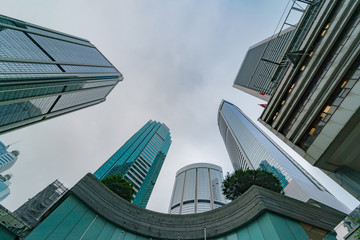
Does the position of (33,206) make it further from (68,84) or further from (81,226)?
(68,84)

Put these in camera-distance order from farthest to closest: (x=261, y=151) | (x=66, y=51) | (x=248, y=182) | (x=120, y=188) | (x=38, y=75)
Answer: (x=261, y=151) < (x=66, y=51) < (x=38, y=75) < (x=120, y=188) < (x=248, y=182)

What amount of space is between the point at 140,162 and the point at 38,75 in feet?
218

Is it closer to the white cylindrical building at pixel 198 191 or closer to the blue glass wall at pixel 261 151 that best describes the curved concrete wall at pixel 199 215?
the blue glass wall at pixel 261 151

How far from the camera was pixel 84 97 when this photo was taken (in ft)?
282

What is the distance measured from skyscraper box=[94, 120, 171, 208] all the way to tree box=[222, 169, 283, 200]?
227 ft

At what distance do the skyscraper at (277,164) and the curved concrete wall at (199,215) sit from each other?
40.5 metres

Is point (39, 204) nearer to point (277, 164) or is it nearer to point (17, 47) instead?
point (17, 47)

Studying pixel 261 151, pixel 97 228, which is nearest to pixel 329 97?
pixel 97 228

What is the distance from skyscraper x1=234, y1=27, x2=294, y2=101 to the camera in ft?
197

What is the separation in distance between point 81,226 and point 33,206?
28.8 meters

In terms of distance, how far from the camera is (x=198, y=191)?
410 ft

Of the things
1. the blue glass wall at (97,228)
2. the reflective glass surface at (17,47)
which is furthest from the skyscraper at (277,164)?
the reflective glass surface at (17,47)

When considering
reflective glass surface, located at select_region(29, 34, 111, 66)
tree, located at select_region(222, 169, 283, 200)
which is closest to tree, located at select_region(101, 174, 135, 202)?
→ tree, located at select_region(222, 169, 283, 200)

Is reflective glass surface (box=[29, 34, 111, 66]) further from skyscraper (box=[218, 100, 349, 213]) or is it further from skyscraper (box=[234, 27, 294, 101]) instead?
skyscraper (box=[218, 100, 349, 213])
